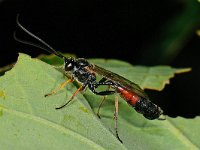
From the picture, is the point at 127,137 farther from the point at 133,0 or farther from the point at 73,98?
the point at 133,0

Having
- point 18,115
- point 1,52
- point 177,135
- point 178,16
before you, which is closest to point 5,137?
point 18,115

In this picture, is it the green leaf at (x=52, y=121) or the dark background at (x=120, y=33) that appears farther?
the dark background at (x=120, y=33)

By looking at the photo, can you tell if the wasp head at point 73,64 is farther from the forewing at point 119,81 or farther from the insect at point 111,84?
the forewing at point 119,81

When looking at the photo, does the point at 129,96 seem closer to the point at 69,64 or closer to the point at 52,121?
the point at 69,64

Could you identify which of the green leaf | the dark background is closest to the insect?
the green leaf

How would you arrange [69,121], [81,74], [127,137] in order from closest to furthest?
1. [69,121]
2. [127,137]
3. [81,74]

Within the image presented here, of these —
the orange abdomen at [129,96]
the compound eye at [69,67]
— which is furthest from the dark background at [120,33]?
the compound eye at [69,67]
